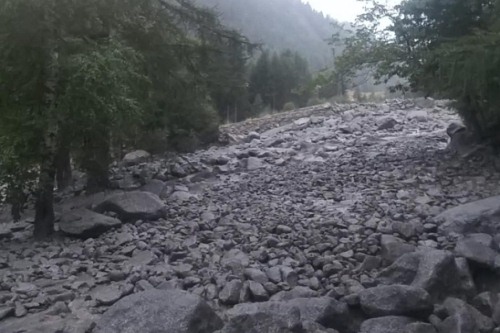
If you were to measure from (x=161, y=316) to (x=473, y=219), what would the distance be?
4.40 meters

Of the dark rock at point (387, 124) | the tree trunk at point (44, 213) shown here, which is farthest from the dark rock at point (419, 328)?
the dark rock at point (387, 124)

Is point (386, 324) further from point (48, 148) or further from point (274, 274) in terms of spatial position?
point (48, 148)

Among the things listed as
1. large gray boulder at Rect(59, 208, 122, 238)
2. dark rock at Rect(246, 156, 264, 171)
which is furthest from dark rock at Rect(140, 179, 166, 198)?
dark rock at Rect(246, 156, 264, 171)

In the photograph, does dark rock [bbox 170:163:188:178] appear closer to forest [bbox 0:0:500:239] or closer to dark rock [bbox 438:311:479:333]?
forest [bbox 0:0:500:239]

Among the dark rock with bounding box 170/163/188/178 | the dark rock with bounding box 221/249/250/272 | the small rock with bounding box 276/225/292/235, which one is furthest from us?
the dark rock with bounding box 170/163/188/178

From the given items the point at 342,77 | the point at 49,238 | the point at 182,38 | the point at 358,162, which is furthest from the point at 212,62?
the point at 49,238

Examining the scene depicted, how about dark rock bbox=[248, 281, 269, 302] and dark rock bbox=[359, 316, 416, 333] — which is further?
dark rock bbox=[248, 281, 269, 302]

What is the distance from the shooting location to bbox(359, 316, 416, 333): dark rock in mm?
5739

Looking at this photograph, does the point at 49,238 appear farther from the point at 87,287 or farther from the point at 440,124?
the point at 440,124

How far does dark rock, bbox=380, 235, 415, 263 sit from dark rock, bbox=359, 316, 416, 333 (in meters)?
1.56

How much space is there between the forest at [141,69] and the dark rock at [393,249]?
2.36 metres

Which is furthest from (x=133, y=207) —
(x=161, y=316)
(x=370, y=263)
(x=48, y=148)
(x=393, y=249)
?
(x=161, y=316)

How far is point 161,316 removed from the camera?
5.70 m

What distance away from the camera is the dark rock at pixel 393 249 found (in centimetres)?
744
